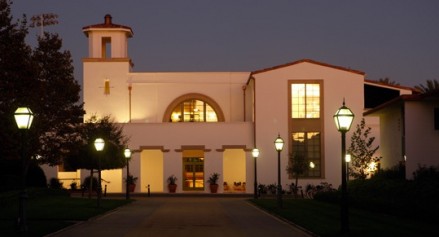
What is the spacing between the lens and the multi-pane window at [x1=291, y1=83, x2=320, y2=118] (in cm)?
5622

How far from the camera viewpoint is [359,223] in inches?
953

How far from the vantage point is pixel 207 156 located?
5688 cm

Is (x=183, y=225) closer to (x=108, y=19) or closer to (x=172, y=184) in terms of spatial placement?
(x=172, y=184)

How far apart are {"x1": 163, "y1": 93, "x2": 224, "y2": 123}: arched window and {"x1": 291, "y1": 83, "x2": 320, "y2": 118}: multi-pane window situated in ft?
22.8

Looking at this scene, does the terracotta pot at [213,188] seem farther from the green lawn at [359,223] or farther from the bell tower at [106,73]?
the green lawn at [359,223]

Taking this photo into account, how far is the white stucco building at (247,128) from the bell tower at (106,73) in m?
0.08

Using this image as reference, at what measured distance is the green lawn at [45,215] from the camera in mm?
22594

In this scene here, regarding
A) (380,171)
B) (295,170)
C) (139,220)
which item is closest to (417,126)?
(380,171)

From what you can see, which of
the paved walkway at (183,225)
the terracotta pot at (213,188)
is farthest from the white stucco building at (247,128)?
the paved walkway at (183,225)

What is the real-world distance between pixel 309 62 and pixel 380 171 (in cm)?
1858

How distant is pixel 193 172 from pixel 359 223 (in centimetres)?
3451

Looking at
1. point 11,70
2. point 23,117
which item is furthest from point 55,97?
point 23,117

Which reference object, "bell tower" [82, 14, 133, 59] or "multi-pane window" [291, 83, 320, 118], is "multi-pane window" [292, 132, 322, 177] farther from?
"bell tower" [82, 14, 133, 59]

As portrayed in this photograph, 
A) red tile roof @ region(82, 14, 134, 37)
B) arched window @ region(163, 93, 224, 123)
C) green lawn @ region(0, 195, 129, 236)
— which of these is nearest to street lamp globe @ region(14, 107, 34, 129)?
green lawn @ region(0, 195, 129, 236)
